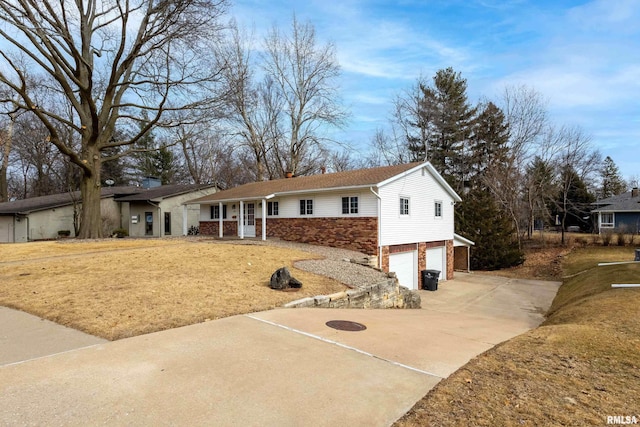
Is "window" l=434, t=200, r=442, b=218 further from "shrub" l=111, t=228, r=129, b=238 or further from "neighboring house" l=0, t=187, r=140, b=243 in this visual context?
"neighboring house" l=0, t=187, r=140, b=243

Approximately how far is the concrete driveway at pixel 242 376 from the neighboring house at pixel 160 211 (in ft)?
73.0

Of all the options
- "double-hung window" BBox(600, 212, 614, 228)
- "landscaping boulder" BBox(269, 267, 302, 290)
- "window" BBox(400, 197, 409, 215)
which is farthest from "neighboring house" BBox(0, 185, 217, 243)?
"double-hung window" BBox(600, 212, 614, 228)

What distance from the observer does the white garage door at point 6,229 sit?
2503cm

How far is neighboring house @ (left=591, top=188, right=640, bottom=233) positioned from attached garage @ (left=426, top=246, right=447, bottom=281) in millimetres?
23603

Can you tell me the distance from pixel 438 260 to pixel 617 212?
27.8 m

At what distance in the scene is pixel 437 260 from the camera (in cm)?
2073

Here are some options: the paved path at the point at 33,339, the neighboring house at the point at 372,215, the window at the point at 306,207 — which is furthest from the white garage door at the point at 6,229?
the paved path at the point at 33,339

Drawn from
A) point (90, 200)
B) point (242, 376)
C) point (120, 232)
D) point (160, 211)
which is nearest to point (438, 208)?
point (242, 376)

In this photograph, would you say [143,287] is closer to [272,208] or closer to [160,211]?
[272,208]

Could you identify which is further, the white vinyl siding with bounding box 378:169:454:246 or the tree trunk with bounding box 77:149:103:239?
the tree trunk with bounding box 77:149:103:239

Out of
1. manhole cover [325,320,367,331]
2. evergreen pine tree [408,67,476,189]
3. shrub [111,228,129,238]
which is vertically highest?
evergreen pine tree [408,67,476,189]

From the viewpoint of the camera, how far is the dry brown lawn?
6.04 m

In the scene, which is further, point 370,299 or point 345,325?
point 370,299

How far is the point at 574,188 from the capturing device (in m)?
40.0
